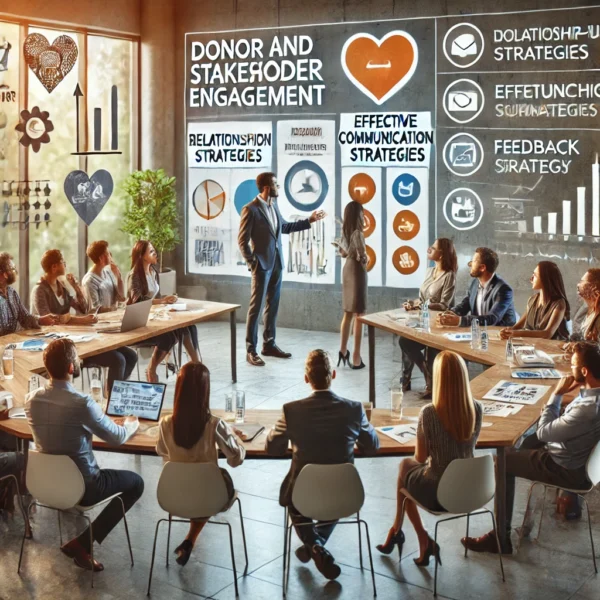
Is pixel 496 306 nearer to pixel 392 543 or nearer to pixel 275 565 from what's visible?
pixel 392 543

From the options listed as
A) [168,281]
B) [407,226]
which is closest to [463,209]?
[407,226]

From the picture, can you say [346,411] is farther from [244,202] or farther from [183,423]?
[244,202]

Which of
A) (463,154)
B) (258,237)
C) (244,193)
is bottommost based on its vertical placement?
(258,237)

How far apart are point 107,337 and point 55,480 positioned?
290 cm

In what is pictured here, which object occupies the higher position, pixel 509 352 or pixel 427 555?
Answer: pixel 509 352

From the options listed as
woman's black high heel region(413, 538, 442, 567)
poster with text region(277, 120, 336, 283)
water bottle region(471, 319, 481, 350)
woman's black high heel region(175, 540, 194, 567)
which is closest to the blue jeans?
poster with text region(277, 120, 336, 283)

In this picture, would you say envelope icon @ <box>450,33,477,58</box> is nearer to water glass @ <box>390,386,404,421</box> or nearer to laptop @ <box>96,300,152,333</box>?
laptop @ <box>96,300,152,333</box>

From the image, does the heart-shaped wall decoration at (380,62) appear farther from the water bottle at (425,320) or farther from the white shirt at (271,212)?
the water bottle at (425,320)

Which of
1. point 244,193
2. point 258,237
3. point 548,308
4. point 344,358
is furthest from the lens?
point 244,193

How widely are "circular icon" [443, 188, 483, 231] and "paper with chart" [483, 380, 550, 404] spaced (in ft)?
15.3

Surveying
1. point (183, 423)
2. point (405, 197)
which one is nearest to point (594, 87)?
point (405, 197)

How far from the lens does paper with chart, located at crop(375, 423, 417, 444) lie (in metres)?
5.53

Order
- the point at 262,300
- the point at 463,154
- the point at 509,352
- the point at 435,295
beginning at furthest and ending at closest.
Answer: the point at 463,154
the point at 262,300
the point at 435,295
the point at 509,352

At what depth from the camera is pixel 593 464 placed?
214 inches
